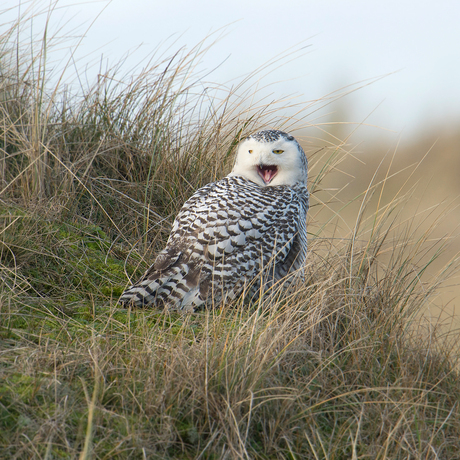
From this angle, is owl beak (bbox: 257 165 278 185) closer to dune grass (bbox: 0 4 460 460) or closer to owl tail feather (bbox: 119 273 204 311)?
dune grass (bbox: 0 4 460 460)

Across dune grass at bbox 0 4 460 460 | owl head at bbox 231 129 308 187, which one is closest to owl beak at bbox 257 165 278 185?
owl head at bbox 231 129 308 187

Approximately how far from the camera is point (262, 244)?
2.70m

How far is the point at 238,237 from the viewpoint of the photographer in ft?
8.68

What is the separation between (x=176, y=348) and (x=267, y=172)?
1.52m

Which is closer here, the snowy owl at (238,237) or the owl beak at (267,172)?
the snowy owl at (238,237)

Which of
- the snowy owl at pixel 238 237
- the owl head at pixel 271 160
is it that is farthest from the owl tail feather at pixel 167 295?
the owl head at pixel 271 160

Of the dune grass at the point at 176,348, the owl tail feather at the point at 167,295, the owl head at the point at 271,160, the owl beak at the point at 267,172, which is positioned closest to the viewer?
the dune grass at the point at 176,348

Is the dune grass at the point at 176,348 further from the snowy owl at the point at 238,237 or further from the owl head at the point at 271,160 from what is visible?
the owl head at the point at 271,160

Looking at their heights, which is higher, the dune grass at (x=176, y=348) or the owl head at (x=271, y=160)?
the owl head at (x=271, y=160)

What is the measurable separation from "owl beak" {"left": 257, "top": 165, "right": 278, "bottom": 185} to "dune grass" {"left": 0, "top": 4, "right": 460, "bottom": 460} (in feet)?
2.22

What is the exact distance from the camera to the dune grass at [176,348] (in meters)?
1.67

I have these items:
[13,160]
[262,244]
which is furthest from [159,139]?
[262,244]

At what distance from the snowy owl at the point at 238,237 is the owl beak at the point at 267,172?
0.01 meters

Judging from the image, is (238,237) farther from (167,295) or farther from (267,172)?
(267,172)
